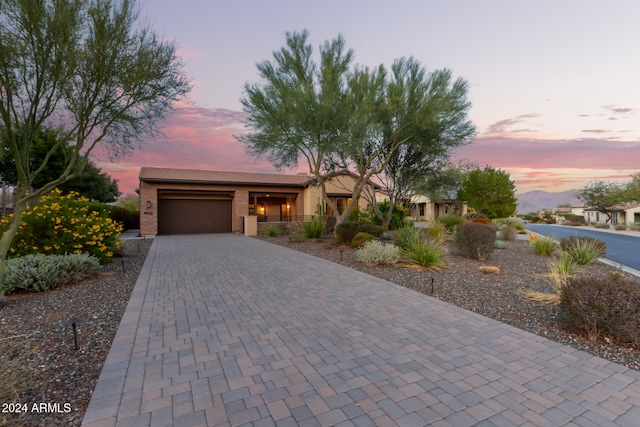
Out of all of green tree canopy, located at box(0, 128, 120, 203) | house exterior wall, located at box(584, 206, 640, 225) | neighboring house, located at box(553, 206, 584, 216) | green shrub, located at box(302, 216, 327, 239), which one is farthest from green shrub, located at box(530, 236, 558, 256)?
neighboring house, located at box(553, 206, 584, 216)

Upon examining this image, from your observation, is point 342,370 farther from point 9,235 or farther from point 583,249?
point 583,249

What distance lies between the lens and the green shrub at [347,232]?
12.3m

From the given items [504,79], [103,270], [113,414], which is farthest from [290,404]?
[504,79]

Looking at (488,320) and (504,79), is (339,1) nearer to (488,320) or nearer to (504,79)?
(504,79)

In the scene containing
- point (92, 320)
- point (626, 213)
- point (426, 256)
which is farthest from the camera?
point (626, 213)

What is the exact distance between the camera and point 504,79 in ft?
36.4

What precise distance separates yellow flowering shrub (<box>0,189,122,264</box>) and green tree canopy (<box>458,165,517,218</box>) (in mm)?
23832

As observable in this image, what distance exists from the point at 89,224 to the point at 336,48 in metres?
11.1

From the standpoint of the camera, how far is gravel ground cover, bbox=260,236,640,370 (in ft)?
12.2

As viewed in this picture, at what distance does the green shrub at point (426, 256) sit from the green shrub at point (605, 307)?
396 cm

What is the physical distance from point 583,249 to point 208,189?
1980 cm

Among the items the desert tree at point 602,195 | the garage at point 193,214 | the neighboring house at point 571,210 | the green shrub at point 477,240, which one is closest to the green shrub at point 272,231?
the garage at point 193,214

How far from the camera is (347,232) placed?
40.6 ft

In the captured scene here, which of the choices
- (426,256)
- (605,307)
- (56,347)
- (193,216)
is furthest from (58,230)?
(193,216)
